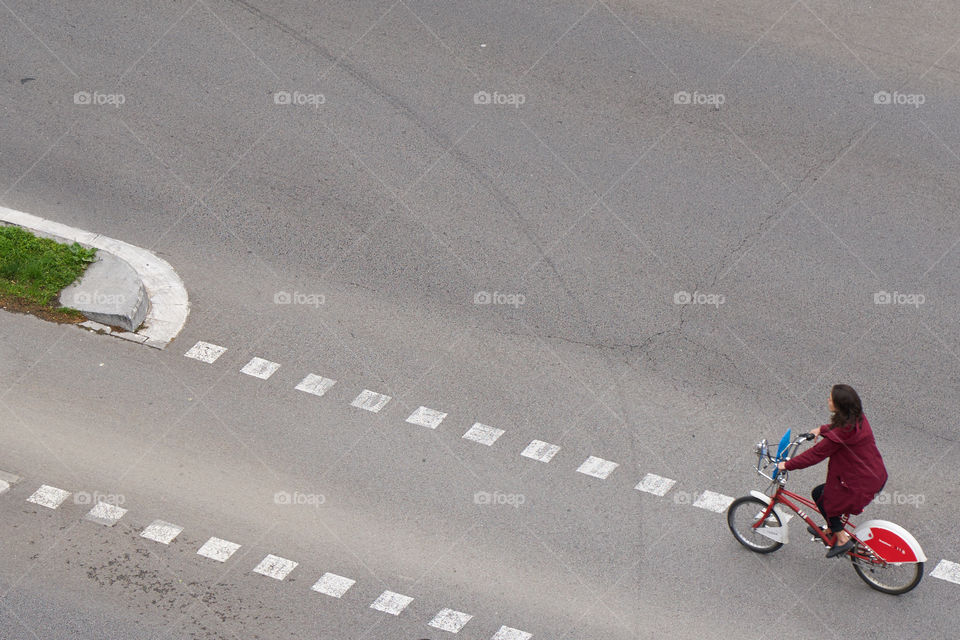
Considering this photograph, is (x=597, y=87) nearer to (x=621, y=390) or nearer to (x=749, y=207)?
Answer: (x=749, y=207)

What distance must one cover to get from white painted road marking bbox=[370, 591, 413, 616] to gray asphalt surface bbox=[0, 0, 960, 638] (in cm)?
7

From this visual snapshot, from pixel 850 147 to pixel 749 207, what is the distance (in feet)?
5.85

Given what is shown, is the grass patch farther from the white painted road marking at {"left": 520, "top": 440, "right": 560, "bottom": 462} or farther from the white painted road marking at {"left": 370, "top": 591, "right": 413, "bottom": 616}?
the white painted road marking at {"left": 520, "top": 440, "right": 560, "bottom": 462}

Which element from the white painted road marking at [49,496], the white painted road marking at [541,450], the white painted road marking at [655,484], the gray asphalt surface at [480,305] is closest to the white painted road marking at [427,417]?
the gray asphalt surface at [480,305]

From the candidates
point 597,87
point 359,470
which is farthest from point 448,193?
point 359,470

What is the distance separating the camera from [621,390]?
31.1 ft
